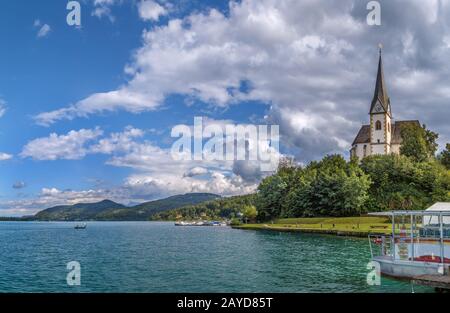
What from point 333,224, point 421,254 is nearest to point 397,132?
point 333,224

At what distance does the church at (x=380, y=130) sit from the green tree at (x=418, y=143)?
4.85 meters

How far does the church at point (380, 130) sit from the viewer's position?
461 ft

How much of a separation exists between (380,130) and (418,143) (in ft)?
41.8

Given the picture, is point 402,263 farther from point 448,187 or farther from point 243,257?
point 448,187

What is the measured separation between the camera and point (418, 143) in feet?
435

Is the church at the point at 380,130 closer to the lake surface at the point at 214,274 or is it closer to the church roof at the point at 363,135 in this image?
the church roof at the point at 363,135

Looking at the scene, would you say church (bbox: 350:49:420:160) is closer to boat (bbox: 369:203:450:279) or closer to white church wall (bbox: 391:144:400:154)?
white church wall (bbox: 391:144:400:154)

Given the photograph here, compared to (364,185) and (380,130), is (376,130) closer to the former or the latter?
(380,130)

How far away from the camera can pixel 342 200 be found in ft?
362

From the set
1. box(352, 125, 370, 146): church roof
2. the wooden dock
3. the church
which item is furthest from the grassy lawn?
the wooden dock

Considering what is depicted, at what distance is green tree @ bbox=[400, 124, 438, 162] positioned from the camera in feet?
429
